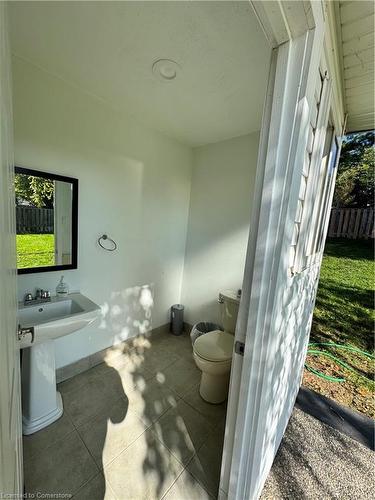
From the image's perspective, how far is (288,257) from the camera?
92 cm

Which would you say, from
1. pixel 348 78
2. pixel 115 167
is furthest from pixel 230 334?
pixel 348 78

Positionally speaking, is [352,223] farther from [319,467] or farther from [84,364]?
[84,364]

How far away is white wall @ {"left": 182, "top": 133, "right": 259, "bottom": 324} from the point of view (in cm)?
227

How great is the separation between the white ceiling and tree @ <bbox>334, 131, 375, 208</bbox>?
164 cm

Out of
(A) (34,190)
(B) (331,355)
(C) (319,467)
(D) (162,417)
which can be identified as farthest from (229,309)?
(A) (34,190)

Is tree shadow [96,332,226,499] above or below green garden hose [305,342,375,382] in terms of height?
below

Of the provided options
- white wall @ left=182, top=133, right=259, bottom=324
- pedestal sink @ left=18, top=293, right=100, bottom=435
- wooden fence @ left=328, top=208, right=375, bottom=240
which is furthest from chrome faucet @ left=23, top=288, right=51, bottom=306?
wooden fence @ left=328, top=208, right=375, bottom=240

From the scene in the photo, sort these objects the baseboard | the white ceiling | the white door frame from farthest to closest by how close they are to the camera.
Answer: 1. the baseboard
2. the white ceiling
3. the white door frame

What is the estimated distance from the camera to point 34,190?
1537 mm

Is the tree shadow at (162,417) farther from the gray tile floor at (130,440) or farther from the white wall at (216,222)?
the white wall at (216,222)

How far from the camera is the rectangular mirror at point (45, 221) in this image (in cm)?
150

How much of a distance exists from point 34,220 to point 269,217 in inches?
64.5

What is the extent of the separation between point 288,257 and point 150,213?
1714 millimetres

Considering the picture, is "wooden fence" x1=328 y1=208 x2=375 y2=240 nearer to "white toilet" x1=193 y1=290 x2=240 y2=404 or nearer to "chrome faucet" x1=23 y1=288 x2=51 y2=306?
"white toilet" x1=193 y1=290 x2=240 y2=404
